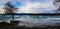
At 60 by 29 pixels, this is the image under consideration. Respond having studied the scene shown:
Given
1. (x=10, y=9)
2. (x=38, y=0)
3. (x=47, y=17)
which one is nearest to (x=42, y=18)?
(x=47, y=17)

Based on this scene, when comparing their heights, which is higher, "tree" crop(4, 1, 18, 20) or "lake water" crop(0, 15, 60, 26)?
"tree" crop(4, 1, 18, 20)

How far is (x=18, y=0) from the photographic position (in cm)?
226

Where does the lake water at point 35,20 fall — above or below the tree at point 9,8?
below

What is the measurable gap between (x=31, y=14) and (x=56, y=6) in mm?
294

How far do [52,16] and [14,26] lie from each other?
44 cm

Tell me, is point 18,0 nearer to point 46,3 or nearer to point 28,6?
point 28,6

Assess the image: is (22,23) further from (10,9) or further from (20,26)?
(10,9)

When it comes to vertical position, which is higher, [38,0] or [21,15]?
[38,0]

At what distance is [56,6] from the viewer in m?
2.24

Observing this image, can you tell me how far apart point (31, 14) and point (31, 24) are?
0.37 feet

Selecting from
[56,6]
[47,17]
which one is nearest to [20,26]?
[47,17]

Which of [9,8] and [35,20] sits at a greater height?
[9,8]

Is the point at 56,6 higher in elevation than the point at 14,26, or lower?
higher

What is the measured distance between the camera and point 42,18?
7.34 ft
